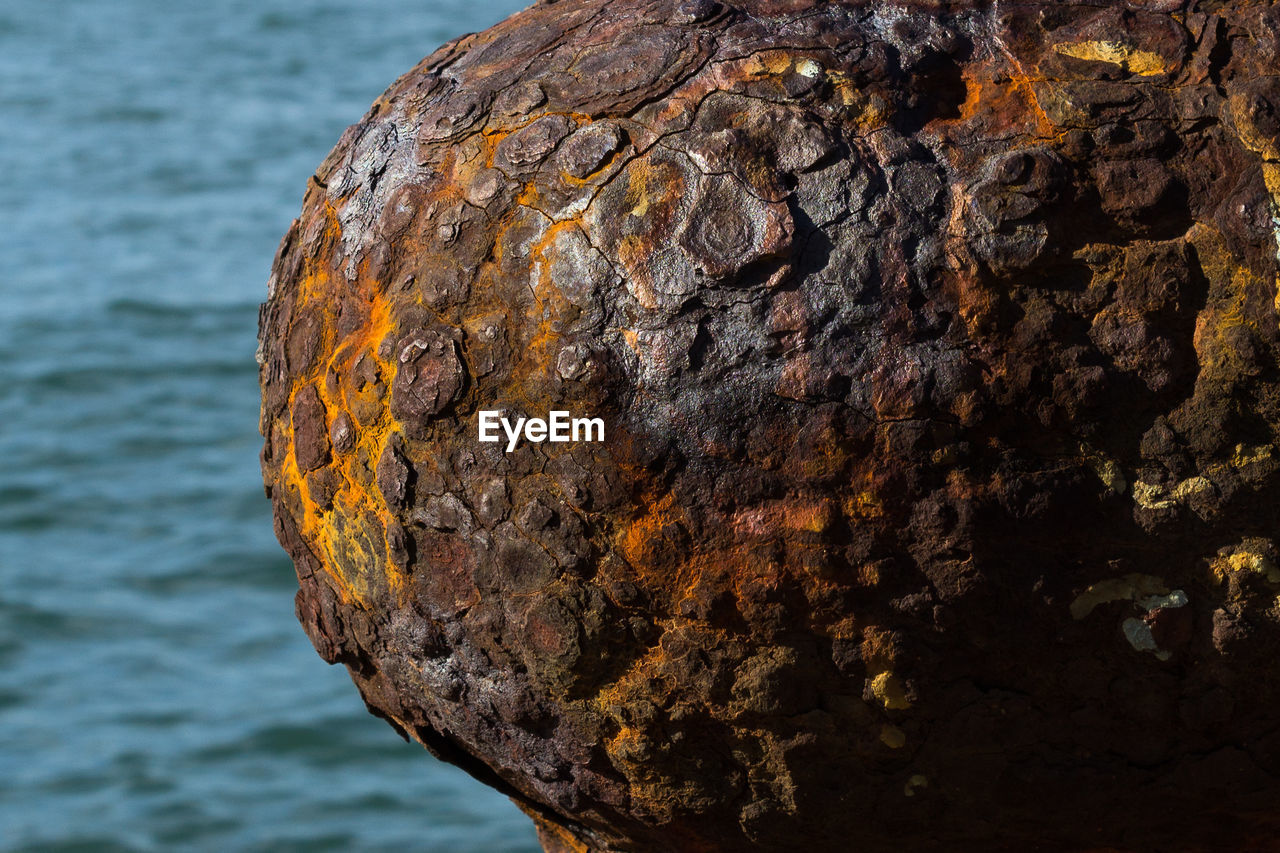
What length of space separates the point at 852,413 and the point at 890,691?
28 cm

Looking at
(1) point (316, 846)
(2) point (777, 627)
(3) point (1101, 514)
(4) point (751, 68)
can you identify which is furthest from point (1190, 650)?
(1) point (316, 846)

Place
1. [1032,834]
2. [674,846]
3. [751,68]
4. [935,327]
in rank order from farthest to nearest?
[674,846]
[1032,834]
[751,68]
[935,327]

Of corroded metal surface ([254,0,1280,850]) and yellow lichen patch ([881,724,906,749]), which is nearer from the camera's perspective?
corroded metal surface ([254,0,1280,850])

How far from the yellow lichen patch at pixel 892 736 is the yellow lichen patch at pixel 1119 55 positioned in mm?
666

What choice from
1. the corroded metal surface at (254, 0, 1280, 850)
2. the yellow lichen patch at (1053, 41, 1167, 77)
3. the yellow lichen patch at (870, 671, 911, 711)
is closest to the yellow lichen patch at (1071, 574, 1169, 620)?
the corroded metal surface at (254, 0, 1280, 850)

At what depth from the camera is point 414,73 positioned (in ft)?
5.72

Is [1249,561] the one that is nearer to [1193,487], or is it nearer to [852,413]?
[1193,487]

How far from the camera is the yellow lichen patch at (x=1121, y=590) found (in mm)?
1401

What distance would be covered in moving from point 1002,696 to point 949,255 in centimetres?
43

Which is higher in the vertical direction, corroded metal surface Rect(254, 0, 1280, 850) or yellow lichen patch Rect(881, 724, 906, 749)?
corroded metal surface Rect(254, 0, 1280, 850)

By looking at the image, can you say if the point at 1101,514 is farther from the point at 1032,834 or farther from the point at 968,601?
the point at 1032,834

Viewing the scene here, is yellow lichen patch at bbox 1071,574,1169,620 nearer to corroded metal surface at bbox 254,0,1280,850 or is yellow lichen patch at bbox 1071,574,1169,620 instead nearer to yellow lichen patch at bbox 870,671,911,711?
corroded metal surface at bbox 254,0,1280,850

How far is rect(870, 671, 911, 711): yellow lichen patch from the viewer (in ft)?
4.74

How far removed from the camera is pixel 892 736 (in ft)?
4.86
